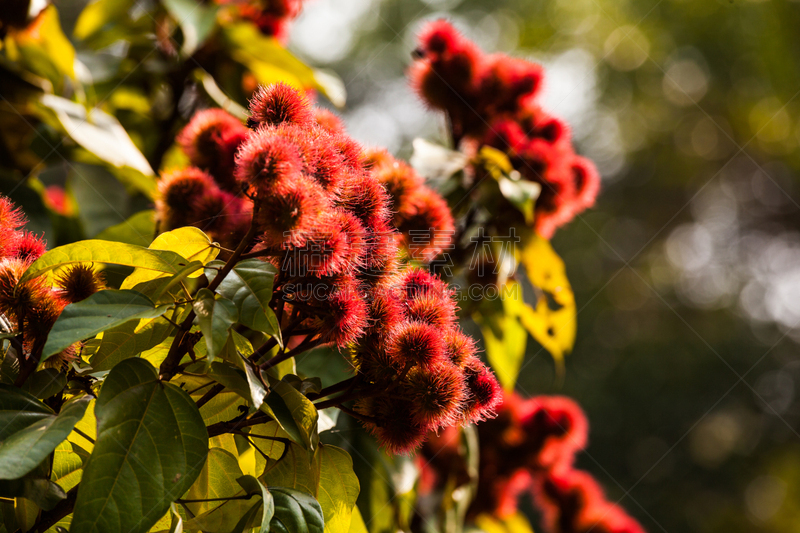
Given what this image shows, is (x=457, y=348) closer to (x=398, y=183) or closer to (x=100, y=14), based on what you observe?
(x=398, y=183)

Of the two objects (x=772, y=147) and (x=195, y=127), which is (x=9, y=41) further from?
(x=772, y=147)

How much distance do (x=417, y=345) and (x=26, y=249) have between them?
35 centimetres

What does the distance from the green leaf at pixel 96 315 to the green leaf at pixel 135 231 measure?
0.43 meters

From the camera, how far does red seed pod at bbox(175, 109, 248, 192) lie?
0.80 metres

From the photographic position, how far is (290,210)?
0.44 m

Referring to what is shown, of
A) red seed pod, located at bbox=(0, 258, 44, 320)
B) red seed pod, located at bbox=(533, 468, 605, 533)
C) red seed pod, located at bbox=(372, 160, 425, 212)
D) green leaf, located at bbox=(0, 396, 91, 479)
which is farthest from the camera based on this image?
red seed pod, located at bbox=(533, 468, 605, 533)

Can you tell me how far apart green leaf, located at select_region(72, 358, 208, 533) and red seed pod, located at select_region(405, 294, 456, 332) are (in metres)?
0.21

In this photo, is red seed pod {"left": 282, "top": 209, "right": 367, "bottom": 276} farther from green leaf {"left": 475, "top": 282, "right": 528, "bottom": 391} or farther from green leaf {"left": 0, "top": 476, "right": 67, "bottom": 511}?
green leaf {"left": 475, "top": 282, "right": 528, "bottom": 391}

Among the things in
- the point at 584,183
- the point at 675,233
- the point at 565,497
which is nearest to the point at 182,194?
the point at 584,183

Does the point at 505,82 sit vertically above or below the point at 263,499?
above

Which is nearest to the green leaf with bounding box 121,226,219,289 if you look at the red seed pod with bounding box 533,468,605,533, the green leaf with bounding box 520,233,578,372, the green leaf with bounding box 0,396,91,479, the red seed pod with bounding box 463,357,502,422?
the green leaf with bounding box 0,396,91,479

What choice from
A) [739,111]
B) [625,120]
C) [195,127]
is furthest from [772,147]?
[195,127]

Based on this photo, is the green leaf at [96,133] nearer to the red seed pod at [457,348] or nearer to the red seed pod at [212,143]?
the red seed pod at [212,143]

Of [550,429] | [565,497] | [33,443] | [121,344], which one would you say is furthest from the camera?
[565,497]
